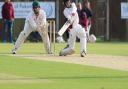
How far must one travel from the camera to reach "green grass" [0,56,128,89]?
1402cm

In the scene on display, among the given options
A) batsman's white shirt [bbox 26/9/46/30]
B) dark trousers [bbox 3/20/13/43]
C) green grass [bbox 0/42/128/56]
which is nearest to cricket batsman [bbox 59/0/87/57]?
batsman's white shirt [bbox 26/9/46/30]

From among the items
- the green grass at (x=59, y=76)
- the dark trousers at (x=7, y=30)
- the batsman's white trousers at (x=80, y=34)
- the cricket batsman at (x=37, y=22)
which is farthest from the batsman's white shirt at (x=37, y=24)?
the dark trousers at (x=7, y=30)

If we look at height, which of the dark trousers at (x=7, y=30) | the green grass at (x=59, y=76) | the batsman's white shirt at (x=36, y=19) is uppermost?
the batsman's white shirt at (x=36, y=19)

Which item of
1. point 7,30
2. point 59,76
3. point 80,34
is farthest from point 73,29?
point 7,30

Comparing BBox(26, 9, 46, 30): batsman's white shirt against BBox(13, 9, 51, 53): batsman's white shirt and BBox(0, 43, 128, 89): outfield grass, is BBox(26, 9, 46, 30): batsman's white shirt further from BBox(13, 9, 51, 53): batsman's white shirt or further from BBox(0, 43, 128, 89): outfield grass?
BBox(0, 43, 128, 89): outfield grass

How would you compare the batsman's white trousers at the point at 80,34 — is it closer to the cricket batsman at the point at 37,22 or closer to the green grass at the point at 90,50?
the cricket batsman at the point at 37,22

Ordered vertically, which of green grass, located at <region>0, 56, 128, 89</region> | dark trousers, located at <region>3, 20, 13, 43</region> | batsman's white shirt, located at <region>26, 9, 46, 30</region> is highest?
batsman's white shirt, located at <region>26, 9, 46, 30</region>

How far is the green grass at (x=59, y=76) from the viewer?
552 inches

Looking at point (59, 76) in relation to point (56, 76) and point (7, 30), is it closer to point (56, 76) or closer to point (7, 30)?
point (56, 76)

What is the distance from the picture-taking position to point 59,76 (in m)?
16.0

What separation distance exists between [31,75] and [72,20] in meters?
7.33

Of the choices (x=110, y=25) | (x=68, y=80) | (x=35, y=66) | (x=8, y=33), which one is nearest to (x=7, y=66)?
(x=35, y=66)

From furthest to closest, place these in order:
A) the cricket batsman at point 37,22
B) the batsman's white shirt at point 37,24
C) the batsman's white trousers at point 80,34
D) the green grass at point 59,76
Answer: the batsman's white shirt at point 37,24 < the cricket batsman at point 37,22 < the batsman's white trousers at point 80,34 < the green grass at point 59,76

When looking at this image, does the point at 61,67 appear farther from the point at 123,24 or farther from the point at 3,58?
the point at 123,24
